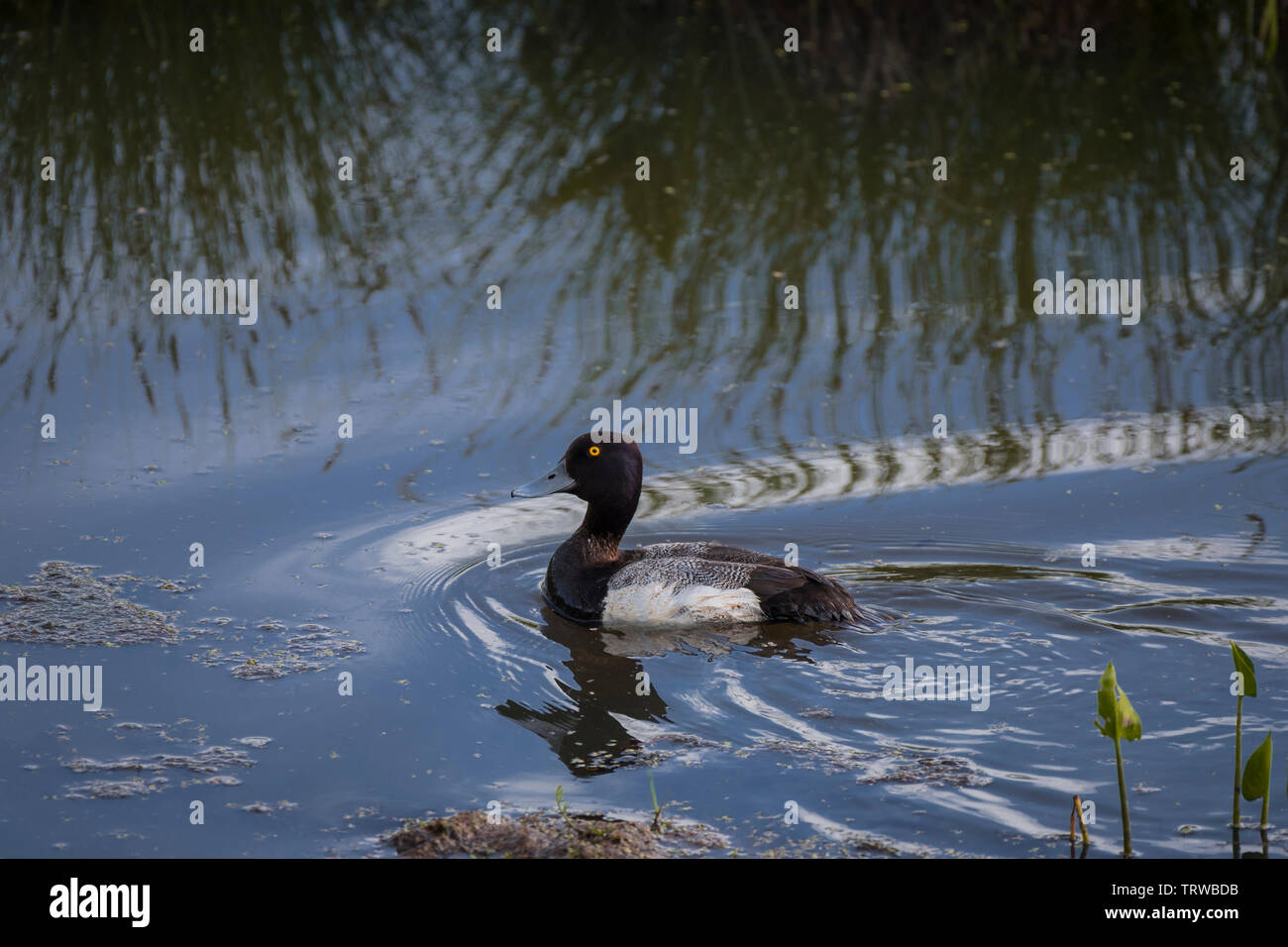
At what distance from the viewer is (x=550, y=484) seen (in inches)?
320

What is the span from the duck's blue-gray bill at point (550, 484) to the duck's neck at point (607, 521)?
188mm

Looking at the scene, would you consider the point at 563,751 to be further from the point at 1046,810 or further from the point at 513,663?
the point at 1046,810

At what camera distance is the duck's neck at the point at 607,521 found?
26.1 ft

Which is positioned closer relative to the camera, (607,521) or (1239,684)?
(1239,684)

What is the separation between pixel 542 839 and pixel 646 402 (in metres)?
4.57

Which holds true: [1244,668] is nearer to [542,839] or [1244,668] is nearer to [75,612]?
[542,839]

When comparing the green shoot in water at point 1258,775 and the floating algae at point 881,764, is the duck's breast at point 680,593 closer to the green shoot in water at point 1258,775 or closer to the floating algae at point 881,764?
the floating algae at point 881,764

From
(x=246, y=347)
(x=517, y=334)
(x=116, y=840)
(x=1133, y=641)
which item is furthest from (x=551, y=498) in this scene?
(x=116, y=840)

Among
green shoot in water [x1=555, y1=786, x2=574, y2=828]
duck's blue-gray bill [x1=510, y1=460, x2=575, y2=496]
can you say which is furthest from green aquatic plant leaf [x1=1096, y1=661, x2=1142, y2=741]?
duck's blue-gray bill [x1=510, y1=460, x2=575, y2=496]

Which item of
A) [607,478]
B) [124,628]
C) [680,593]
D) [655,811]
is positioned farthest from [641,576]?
[124,628]

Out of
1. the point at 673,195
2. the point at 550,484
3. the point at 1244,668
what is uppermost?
the point at 673,195

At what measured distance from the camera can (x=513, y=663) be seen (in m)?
7.10

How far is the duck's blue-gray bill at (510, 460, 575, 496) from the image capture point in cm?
809
